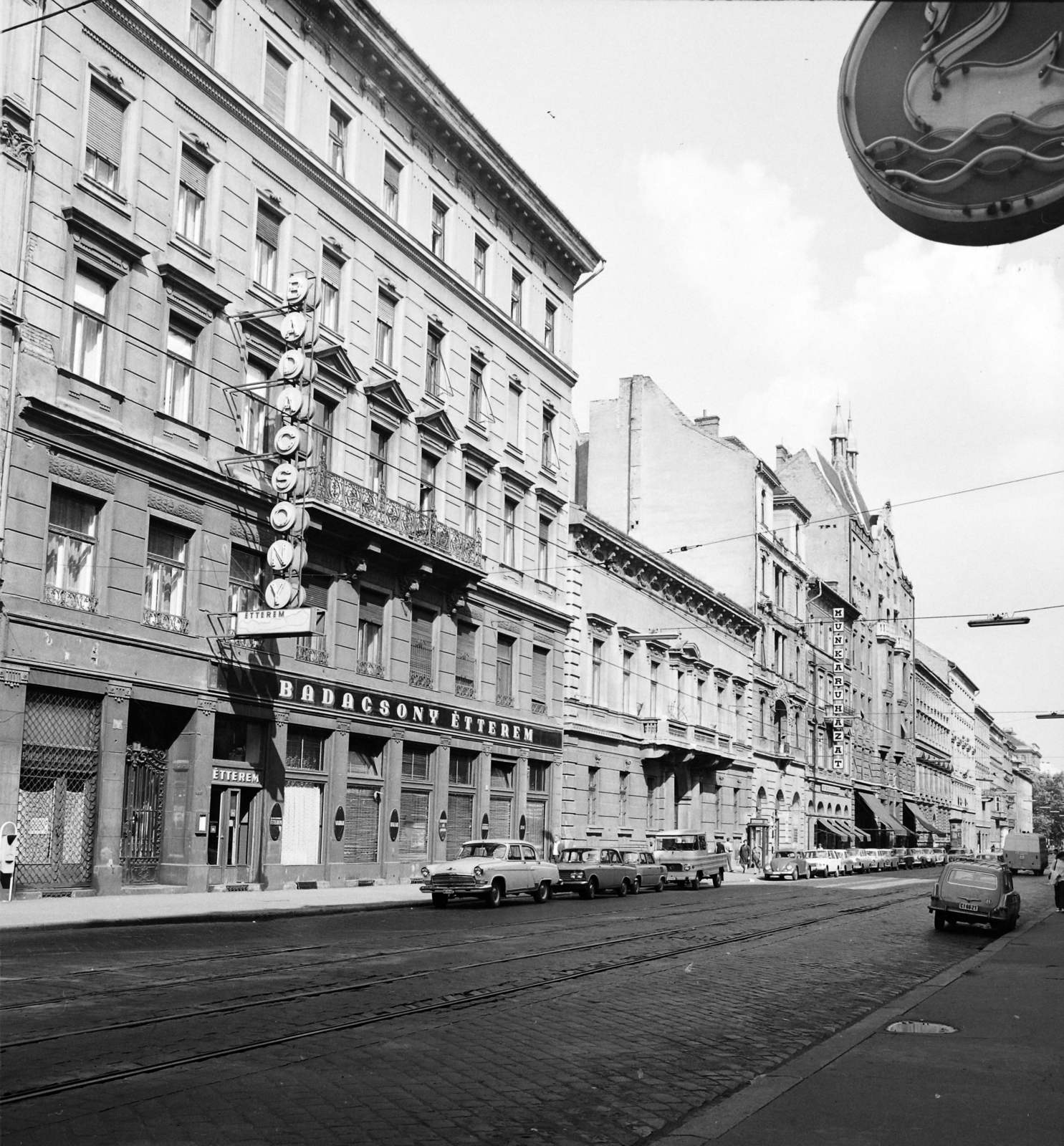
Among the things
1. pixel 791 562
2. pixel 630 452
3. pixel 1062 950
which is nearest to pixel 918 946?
pixel 1062 950

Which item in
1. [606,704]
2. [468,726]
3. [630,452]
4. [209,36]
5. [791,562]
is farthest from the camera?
[791,562]

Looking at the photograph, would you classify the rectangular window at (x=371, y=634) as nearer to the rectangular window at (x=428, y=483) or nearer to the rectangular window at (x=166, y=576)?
the rectangular window at (x=428, y=483)

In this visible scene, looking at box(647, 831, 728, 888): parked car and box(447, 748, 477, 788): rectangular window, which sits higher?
box(447, 748, 477, 788): rectangular window

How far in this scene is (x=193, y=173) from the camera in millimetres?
29375

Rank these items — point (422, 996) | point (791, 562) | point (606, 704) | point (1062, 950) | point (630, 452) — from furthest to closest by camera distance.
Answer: point (791, 562) → point (630, 452) → point (606, 704) → point (1062, 950) → point (422, 996)

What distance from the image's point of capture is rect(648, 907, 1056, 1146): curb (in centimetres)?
788

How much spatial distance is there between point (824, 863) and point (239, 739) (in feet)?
118

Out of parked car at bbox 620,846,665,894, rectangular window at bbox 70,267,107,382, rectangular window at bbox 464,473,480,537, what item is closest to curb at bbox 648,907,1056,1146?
rectangular window at bbox 70,267,107,382

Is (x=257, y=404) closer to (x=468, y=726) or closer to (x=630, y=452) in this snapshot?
(x=468, y=726)

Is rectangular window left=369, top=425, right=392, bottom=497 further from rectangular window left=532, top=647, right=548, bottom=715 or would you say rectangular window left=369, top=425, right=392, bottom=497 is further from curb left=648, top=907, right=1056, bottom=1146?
curb left=648, top=907, right=1056, bottom=1146

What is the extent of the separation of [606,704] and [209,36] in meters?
28.2

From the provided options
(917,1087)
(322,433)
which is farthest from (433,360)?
(917,1087)

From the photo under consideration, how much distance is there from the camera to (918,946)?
880 inches

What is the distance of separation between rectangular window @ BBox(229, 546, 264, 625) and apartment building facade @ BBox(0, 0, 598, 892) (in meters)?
0.08
